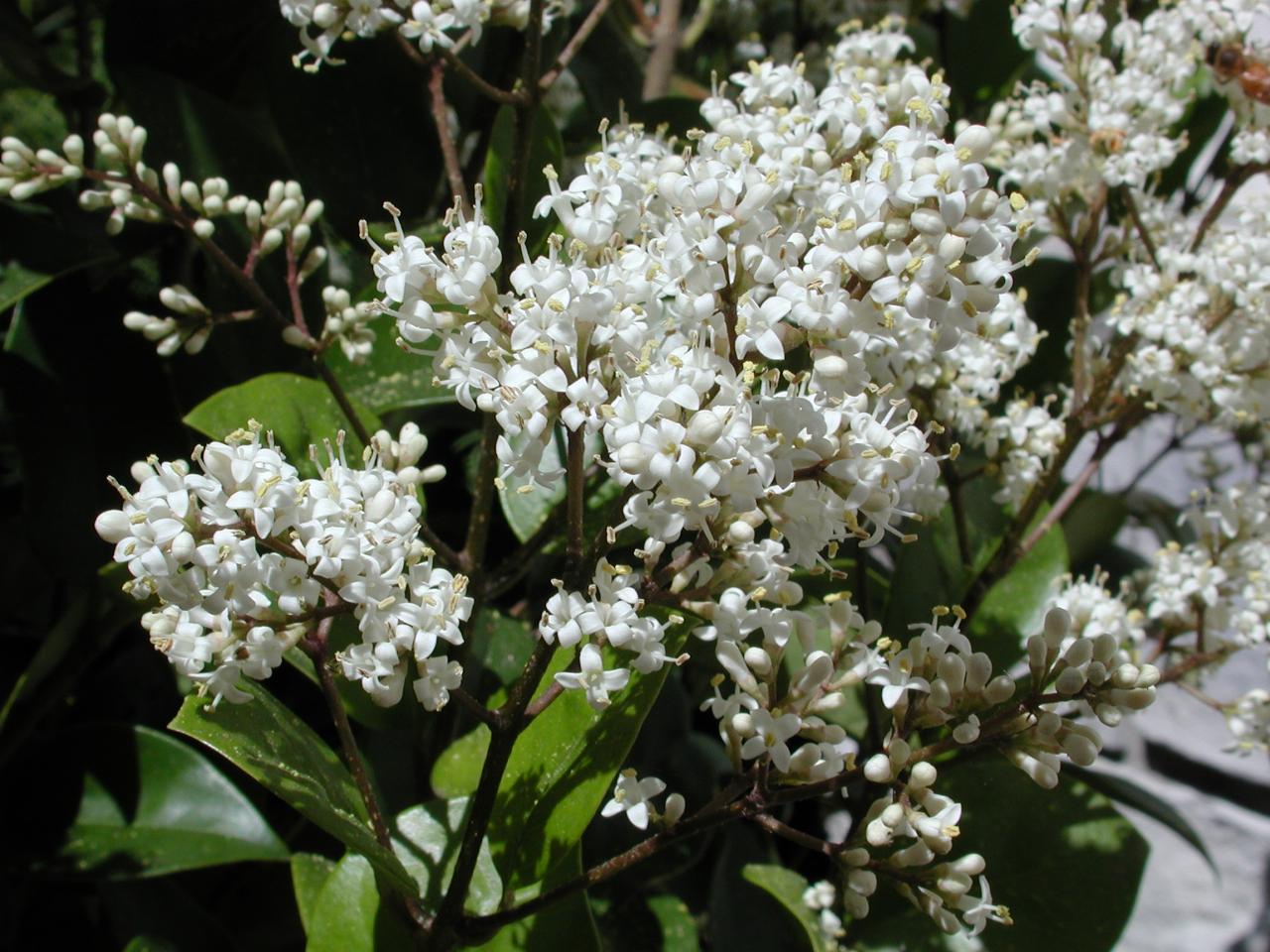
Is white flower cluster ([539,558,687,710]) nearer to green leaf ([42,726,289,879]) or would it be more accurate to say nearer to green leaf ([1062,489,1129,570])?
green leaf ([42,726,289,879])

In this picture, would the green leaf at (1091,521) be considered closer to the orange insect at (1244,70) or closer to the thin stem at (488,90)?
the orange insect at (1244,70)

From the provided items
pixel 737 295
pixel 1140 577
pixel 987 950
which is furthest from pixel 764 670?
pixel 1140 577

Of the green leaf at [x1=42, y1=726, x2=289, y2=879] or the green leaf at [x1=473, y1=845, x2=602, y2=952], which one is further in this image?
the green leaf at [x1=42, y1=726, x2=289, y2=879]

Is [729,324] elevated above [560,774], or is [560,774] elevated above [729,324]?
[729,324]

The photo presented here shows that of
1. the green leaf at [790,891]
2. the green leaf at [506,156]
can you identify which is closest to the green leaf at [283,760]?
the green leaf at [790,891]

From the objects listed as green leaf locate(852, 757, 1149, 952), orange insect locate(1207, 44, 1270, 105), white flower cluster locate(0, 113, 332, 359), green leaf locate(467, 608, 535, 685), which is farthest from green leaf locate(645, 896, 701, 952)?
orange insect locate(1207, 44, 1270, 105)

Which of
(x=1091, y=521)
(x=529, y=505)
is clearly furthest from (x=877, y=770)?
(x=1091, y=521)

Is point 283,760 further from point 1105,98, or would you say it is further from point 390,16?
Answer: point 1105,98
